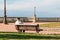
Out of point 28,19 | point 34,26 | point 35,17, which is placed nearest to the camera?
point 34,26

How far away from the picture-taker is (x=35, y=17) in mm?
37594

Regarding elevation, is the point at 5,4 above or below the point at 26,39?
above

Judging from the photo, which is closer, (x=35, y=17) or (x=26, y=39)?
(x=26, y=39)

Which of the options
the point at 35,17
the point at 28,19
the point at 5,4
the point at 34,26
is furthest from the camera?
the point at 28,19

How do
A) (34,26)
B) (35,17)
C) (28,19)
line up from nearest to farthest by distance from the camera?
(34,26)
(35,17)
(28,19)

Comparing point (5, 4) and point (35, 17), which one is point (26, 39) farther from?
point (35, 17)

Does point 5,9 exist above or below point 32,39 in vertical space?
above

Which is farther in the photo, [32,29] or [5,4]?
[5,4]

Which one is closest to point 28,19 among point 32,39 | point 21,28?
point 21,28

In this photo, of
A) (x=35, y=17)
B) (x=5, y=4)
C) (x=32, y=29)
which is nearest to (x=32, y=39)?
(x=32, y=29)

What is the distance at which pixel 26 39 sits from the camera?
12.8m

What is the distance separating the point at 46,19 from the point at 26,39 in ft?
94.9

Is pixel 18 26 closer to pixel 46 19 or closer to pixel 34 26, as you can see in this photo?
pixel 34 26

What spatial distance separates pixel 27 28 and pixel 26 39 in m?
6.14
